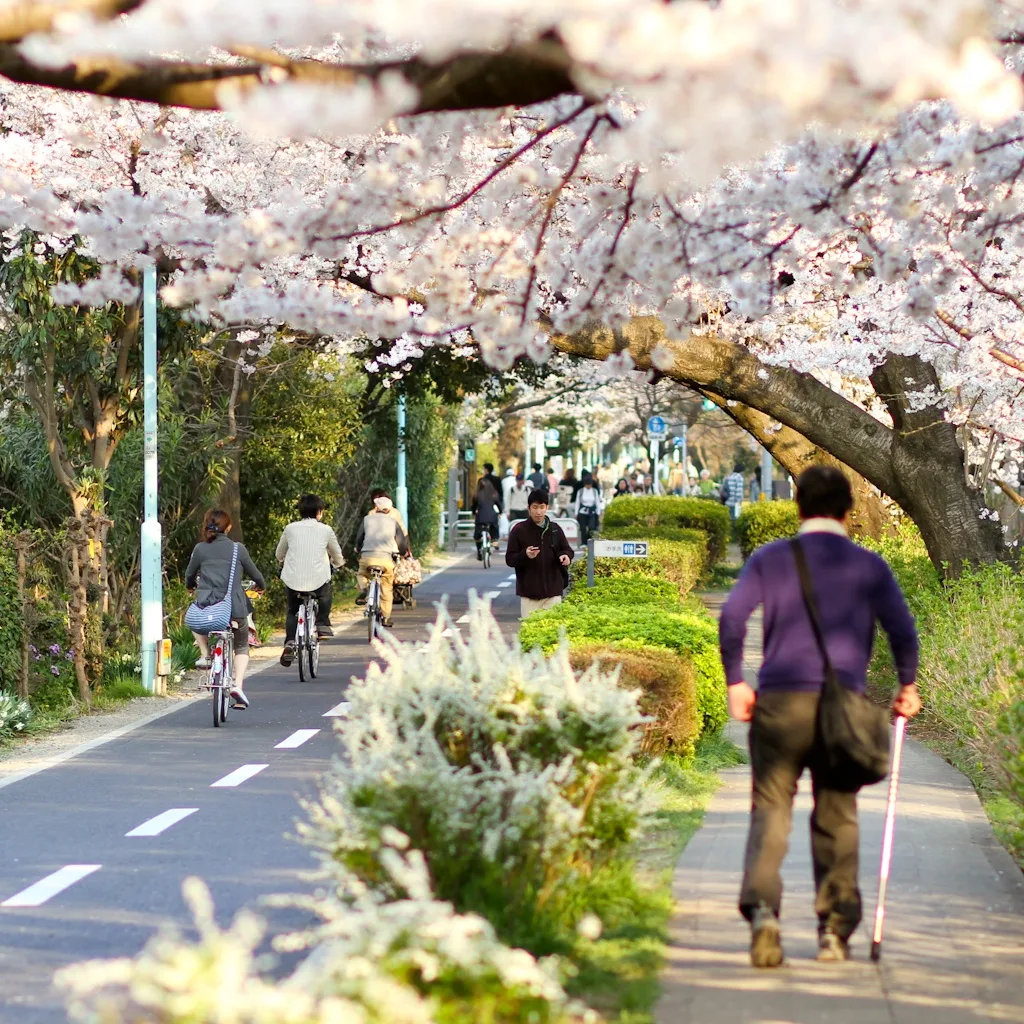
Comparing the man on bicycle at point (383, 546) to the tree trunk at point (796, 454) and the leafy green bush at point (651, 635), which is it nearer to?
the tree trunk at point (796, 454)

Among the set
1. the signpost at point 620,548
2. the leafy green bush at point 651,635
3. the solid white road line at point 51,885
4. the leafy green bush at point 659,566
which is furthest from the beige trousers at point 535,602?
the solid white road line at point 51,885

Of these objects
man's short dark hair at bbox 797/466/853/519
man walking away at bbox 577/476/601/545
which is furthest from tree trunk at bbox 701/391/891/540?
man walking away at bbox 577/476/601/545

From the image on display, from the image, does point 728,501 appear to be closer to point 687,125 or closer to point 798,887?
point 798,887

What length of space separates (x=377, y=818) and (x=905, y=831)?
381cm

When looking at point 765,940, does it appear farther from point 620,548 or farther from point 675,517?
point 675,517

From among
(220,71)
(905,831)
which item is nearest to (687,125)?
(220,71)

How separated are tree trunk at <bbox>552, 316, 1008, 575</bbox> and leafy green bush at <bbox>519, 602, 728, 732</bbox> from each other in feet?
12.1

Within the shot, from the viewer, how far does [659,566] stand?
18.9m

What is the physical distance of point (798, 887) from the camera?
7418 millimetres

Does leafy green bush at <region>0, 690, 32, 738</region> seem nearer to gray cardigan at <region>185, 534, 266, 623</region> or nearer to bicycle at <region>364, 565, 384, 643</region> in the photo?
gray cardigan at <region>185, 534, 266, 623</region>

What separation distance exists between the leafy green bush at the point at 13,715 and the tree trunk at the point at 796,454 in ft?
21.2

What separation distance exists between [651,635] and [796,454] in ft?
29.5

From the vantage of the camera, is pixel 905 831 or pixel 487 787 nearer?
pixel 487 787

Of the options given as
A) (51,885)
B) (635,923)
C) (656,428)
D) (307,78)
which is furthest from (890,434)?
(656,428)
